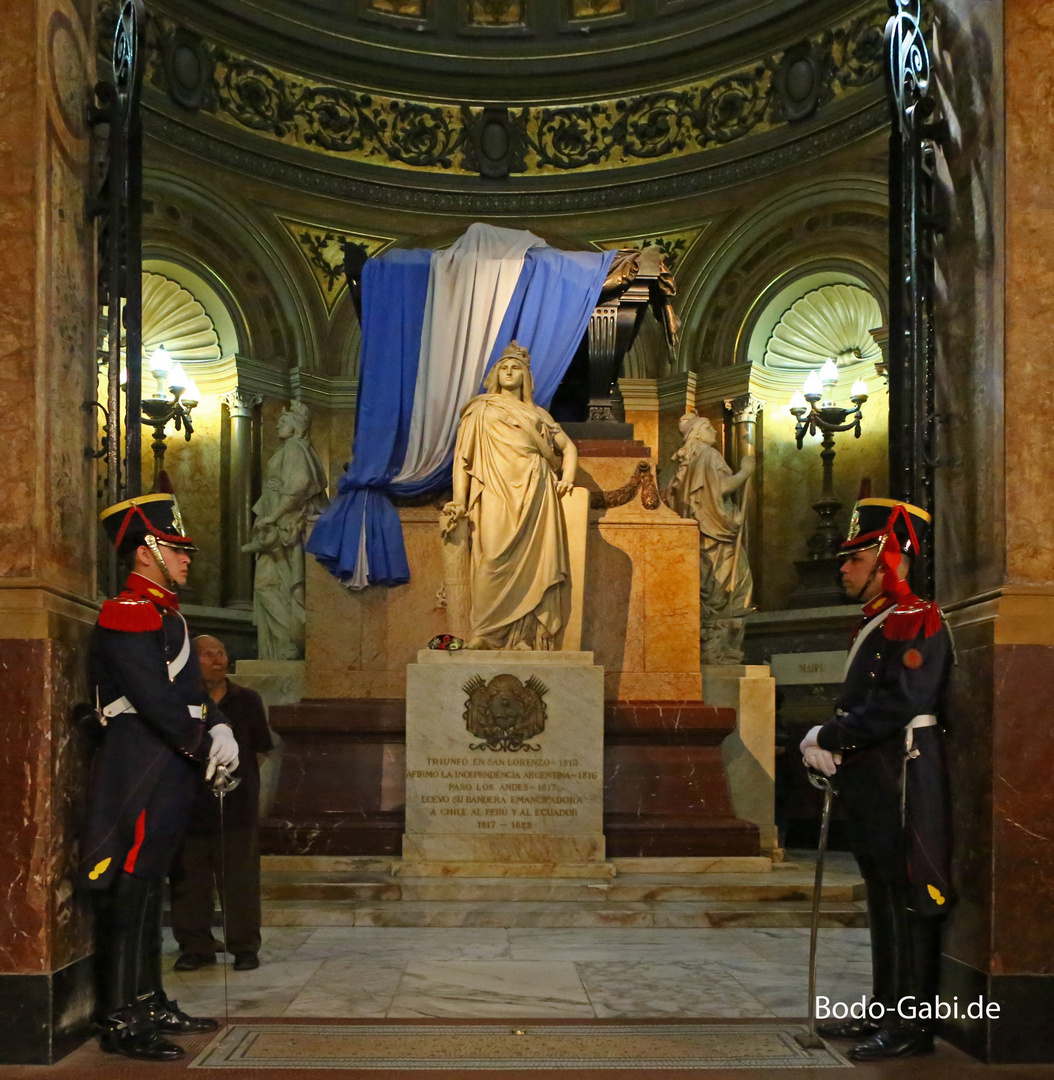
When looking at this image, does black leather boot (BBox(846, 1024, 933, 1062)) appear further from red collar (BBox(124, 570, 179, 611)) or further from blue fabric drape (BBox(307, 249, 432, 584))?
blue fabric drape (BBox(307, 249, 432, 584))

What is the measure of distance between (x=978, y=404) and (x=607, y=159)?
46.6 ft

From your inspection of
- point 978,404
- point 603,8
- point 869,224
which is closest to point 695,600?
point 978,404

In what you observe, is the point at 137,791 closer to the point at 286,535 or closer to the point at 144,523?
the point at 144,523

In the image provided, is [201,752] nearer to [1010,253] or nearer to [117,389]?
[117,389]

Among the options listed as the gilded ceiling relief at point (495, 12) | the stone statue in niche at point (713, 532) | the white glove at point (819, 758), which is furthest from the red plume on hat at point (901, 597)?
the gilded ceiling relief at point (495, 12)

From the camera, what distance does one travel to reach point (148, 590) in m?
4.91

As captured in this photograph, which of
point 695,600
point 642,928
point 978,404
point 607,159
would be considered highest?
point 607,159

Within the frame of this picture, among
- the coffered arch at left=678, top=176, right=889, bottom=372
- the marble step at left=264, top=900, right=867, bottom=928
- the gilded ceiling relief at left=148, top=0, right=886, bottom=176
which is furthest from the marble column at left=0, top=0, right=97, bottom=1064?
the coffered arch at left=678, top=176, right=889, bottom=372

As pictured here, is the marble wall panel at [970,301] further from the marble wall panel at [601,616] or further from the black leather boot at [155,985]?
the marble wall panel at [601,616]

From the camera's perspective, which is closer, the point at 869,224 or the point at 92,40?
the point at 92,40

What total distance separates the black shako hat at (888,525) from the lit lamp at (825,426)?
37.6 feet

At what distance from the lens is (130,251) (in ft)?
18.2

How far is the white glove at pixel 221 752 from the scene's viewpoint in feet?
16.3

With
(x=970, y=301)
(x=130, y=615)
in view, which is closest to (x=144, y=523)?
(x=130, y=615)
